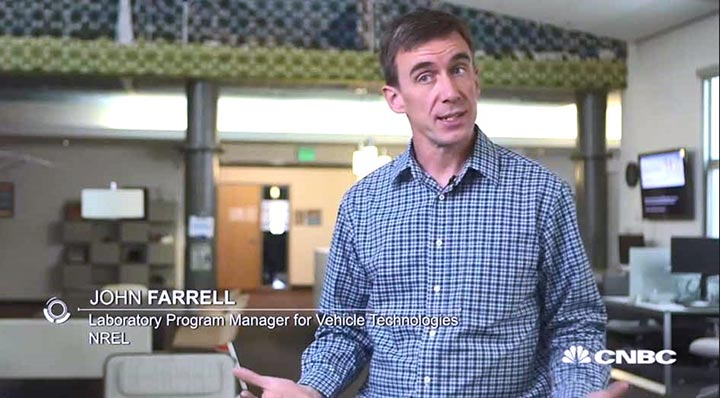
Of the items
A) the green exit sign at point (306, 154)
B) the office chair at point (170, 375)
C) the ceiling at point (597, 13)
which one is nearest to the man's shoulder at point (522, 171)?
the office chair at point (170, 375)

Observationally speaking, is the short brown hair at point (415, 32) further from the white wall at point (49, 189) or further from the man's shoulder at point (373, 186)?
the white wall at point (49, 189)

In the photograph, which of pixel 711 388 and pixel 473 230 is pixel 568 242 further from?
pixel 711 388

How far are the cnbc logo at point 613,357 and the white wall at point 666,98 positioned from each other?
1543mm

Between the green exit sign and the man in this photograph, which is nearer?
the man

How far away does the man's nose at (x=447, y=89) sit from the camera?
94 centimetres

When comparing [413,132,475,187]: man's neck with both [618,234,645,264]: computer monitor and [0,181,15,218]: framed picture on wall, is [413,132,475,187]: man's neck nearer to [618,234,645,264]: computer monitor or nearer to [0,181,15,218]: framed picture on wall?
[0,181,15,218]: framed picture on wall

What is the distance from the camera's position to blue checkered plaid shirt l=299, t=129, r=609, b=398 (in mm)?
907

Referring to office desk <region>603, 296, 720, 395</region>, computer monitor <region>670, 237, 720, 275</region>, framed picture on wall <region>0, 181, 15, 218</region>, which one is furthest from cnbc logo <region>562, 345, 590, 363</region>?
computer monitor <region>670, 237, 720, 275</region>

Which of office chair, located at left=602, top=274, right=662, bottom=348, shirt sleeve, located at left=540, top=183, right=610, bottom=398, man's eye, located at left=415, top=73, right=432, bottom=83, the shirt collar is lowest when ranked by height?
office chair, located at left=602, top=274, right=662, bottom=348

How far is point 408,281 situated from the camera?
0.95 m

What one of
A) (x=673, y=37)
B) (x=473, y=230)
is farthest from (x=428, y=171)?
(x=673, y=37)

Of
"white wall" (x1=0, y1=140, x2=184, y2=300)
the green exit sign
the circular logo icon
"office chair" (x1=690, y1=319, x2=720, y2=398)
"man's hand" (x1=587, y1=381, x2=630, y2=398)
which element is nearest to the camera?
"man's hand" (x1=587, y1=381, x2=630, y2=398)

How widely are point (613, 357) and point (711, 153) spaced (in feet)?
10.3

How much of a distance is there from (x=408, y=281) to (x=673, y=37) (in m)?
3.34
